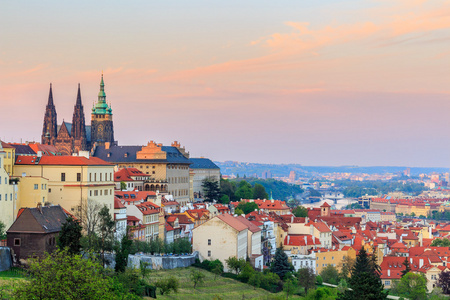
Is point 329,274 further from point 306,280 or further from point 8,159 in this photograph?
point 8,159

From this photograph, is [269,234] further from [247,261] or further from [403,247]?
[403,247]

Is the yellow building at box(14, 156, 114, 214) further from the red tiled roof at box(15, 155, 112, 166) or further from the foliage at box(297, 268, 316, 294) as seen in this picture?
the foliage at box(297, 268, 316, 294)

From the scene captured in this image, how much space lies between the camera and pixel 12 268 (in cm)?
6162

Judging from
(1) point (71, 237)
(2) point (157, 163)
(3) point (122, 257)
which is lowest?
(3) point (122, 257)

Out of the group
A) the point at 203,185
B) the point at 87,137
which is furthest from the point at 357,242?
the point at 87,137

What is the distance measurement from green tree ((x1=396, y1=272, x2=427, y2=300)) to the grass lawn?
70.4ft

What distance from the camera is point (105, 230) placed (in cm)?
7062

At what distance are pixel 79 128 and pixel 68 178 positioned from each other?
11188cm

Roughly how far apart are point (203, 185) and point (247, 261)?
78.0m

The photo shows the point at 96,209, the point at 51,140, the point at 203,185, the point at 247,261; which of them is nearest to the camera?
the point at 96,209

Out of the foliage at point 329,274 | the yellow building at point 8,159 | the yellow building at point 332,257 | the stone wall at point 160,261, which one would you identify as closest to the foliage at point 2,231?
the stone wall at point 160,261

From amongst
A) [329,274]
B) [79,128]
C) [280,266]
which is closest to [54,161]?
[280,266]

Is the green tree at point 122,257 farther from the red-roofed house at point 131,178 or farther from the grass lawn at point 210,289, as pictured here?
the red-roofed house at point 131,178

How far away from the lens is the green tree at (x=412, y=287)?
98000 mm
